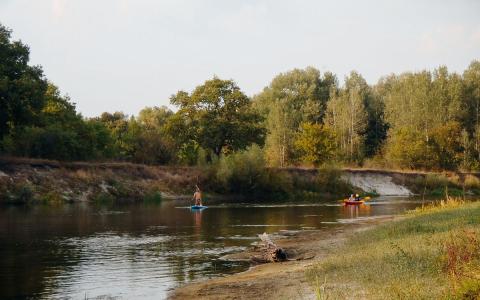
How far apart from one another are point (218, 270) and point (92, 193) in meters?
53.5

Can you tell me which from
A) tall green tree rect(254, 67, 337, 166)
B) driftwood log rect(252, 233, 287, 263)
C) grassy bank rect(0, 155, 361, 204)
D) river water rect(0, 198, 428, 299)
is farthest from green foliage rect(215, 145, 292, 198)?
driftwood log rect(252, 233, 287, 263)

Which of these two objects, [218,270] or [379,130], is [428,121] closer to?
[379,130]

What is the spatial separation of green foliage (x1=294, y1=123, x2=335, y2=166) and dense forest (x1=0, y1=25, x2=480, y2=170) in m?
0.18

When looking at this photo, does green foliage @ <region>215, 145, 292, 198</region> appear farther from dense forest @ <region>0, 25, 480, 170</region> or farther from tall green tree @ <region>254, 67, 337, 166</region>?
tall green tree @ <region>254, 67, 337, 166</region>

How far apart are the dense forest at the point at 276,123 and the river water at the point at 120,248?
27.6m

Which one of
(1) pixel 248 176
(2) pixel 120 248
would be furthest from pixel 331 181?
(2) pixel 120 248

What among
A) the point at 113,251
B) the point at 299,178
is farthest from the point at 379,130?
the point at 113,251

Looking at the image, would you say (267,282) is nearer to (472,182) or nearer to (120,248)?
(120,248)

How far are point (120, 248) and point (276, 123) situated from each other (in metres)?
94.5

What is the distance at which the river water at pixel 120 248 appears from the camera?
66.3 ft

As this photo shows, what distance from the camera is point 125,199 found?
76562 mm

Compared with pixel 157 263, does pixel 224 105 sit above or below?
above

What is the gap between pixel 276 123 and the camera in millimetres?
123000

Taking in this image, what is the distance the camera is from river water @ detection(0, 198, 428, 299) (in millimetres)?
20219
